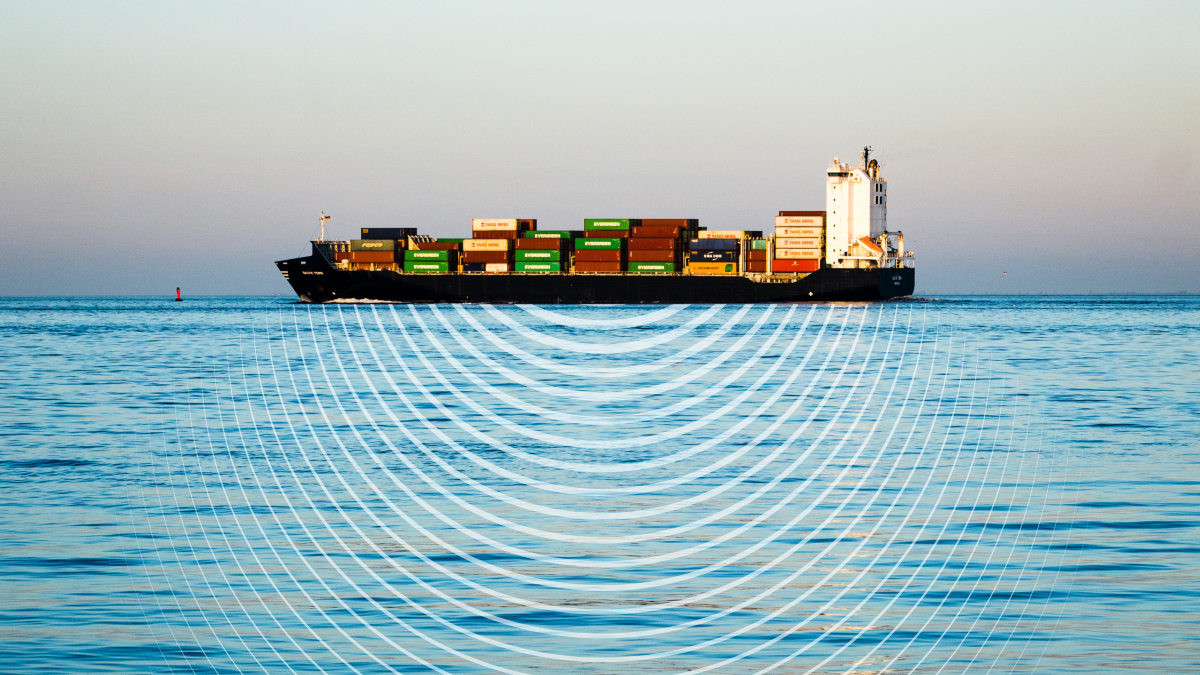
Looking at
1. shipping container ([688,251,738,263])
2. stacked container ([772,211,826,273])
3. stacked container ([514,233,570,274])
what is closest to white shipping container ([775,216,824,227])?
stacked container ([772,211,826,273])

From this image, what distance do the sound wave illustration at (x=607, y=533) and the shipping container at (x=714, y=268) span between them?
2958 inches

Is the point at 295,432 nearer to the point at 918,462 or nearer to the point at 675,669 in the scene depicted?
the point at 918,462

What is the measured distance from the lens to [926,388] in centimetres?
3275

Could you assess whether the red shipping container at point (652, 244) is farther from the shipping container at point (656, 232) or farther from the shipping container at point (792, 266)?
the shipping container at point (792, 266)

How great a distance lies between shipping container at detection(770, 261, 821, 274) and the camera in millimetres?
105250

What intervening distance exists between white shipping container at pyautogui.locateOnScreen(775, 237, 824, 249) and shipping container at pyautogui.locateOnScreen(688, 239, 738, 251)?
3.70m

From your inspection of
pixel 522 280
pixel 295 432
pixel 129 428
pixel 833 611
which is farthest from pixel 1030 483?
pixel 522 280

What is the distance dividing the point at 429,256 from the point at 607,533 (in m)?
97.6

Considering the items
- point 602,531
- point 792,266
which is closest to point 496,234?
point 792,266

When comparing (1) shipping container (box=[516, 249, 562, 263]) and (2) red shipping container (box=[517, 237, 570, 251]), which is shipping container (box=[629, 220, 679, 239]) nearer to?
(2) red shipping container (box=[517, 237, 570, 251])

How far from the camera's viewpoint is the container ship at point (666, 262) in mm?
105125

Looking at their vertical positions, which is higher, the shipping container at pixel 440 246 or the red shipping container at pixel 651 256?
the shipping container at pixel 440 246

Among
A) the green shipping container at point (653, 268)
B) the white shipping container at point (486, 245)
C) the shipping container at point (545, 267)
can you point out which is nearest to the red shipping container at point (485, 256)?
the white shipping container at point (486, 245)

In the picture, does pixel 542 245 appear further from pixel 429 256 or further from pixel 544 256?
pixel 429 256
